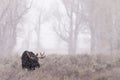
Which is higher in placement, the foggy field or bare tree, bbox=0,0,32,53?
bare tree, bbox=0,0,32,53

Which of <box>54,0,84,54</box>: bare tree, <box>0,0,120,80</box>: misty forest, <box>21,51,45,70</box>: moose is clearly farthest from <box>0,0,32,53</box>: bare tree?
<box>21,51,45,70</box>: moose

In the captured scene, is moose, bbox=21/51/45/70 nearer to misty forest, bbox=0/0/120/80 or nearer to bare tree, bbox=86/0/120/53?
misty forest, bbox=0/0/120/80

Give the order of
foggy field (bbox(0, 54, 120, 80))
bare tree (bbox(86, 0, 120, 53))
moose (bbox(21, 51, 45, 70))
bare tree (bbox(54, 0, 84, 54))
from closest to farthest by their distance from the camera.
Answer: foggy field (bbox(0, 54, 120, 80)), moose (bbox(21, 51, 45, 70)), bare tree (bbox(86, 0, 120, 53)), bare tree (bbox(54, 0, 84, 54))

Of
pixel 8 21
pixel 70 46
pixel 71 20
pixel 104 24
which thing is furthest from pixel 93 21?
pixel 8 21

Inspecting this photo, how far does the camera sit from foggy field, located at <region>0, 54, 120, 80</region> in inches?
469

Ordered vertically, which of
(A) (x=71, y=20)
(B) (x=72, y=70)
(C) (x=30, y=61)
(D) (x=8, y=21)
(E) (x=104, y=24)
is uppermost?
(A) (x=71, y=20)

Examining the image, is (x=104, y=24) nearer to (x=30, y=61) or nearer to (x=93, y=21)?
(x=93, y=21)

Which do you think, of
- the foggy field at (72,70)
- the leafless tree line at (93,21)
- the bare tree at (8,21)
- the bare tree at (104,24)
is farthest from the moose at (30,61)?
the bare tree at (8,21)

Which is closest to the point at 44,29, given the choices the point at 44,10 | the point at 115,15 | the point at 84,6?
the point at 44,10

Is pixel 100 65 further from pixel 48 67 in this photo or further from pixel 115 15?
pixel 115 15

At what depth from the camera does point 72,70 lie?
13.0m

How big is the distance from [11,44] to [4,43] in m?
1.10

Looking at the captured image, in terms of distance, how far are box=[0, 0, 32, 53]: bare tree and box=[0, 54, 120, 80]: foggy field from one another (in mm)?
18750

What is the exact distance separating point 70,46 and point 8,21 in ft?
39.0
